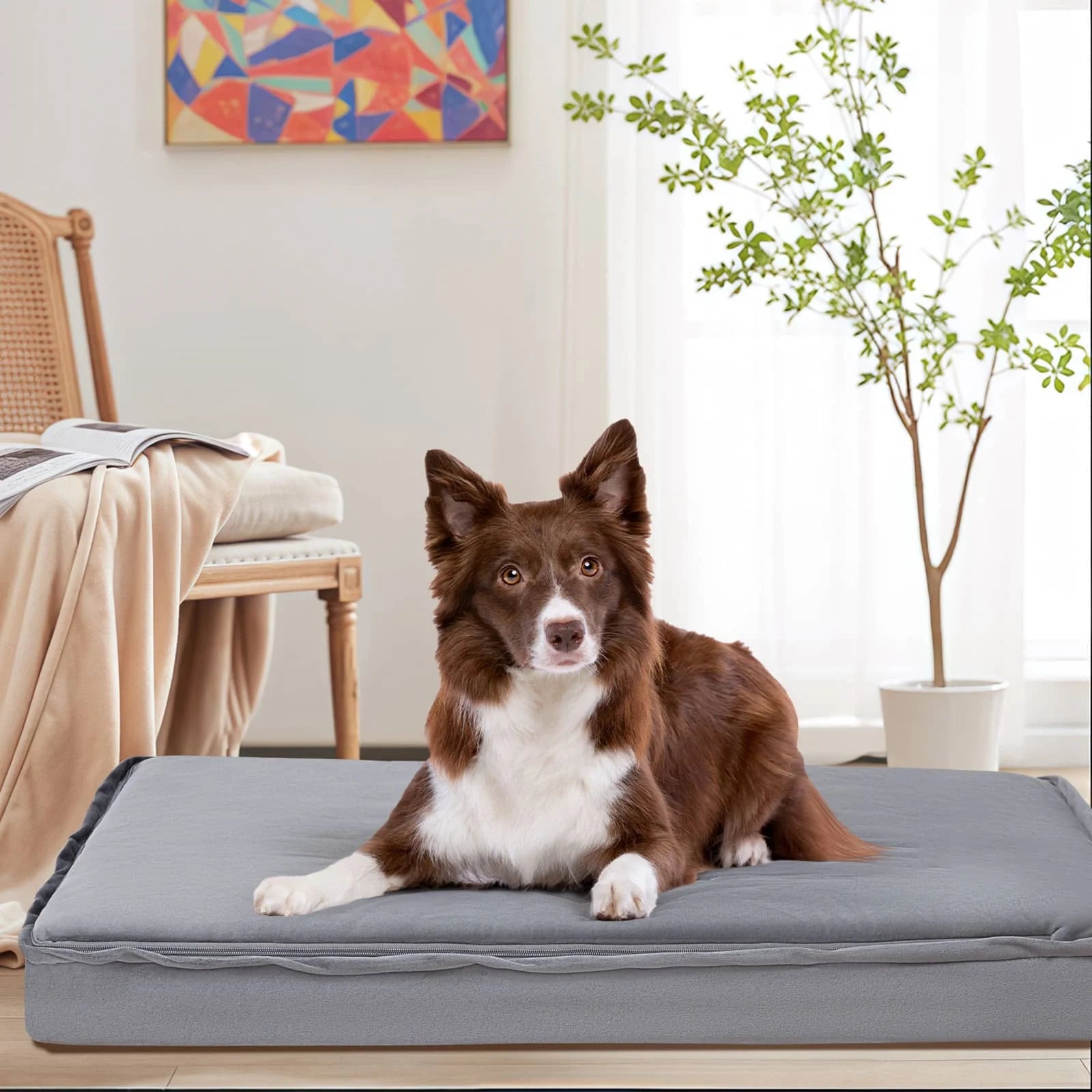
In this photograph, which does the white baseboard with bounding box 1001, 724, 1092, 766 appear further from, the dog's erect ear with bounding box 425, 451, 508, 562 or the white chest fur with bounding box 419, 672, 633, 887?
the dog's erect ear with bounding box 425, 451, 508, 562

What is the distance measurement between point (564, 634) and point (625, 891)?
31cm

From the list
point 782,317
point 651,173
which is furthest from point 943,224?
point 651,173

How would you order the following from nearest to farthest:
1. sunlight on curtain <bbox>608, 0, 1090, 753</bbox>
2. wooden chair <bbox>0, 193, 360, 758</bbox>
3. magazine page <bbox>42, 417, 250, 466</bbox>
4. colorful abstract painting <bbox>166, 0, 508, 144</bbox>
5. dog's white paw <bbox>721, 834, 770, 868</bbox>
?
dog's white paw <bbox>721, 834, 770, 868</bbox> → magazine page <bbox>42, 417, 250, 466</bbox> → wooden chair <bbox>0, 193, 360, 758</bbox> → sunlight on curtain <bbox>608, 0, 1090, 753</bbox> → colorful abstract painting <bbox>166, 0, 508, 144</bbox>

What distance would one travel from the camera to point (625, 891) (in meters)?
1.58

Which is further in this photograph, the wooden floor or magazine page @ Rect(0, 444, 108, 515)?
magazine page @ Rect(0, 444, 108, 515)

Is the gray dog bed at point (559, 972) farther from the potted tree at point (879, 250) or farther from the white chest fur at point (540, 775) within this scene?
the potted tree at point (879, 250)

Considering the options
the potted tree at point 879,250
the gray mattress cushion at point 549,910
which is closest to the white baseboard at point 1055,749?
the potted tree at point 879,250

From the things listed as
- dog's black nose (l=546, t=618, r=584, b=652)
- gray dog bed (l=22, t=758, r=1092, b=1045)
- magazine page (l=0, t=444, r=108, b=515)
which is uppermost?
magazine page (l=0, t=444, r=108, b=515)

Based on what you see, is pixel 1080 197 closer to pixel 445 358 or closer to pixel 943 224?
pixel 943 224

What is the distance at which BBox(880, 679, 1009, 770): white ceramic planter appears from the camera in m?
3.04

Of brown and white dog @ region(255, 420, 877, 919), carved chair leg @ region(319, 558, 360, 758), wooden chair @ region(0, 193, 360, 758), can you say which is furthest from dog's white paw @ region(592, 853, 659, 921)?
wooden chair @ region(0, 193, 360, 758)

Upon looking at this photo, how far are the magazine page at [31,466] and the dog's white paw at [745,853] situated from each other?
1286 millimetres

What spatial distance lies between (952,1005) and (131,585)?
4.97 feet

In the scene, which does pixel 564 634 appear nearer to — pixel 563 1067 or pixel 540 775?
pixel 540 775
